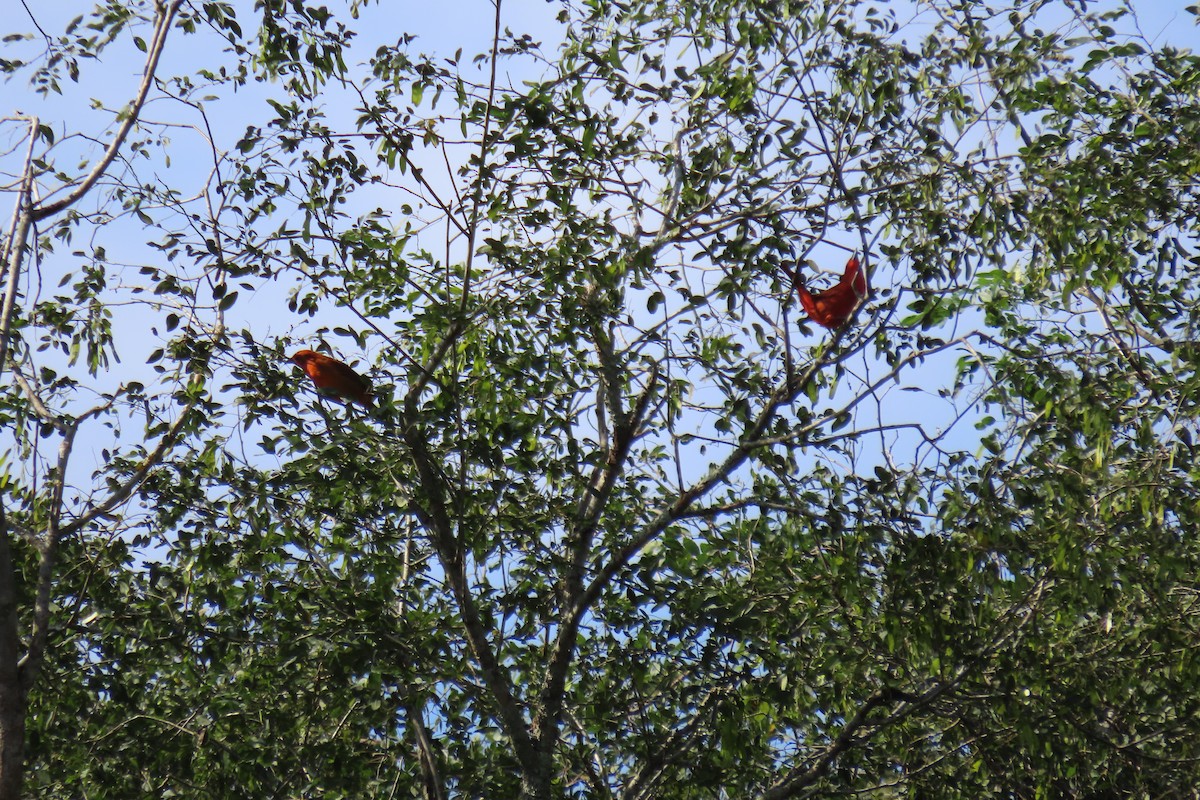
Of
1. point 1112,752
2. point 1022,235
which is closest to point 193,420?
point 1022,235

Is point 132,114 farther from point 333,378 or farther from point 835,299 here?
point 835,299

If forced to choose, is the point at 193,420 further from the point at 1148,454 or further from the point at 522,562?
the point at 1148,454

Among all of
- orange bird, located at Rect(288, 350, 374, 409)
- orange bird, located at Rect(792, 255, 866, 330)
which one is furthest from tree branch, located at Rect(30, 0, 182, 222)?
orange bird, located at Rect(792, 255, 866, 330)

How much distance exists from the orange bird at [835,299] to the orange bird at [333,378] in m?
1.94

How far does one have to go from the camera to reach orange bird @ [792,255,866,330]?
488 cm

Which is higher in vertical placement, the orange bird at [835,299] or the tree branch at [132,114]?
the tree branch at [132,114]

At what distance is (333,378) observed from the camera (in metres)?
5.22

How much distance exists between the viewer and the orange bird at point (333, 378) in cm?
518

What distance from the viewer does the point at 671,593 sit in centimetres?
493

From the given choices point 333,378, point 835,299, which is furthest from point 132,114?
point 835,299

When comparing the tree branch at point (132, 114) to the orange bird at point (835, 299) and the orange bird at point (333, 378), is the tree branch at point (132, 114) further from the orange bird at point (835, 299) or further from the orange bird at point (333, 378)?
the orange bird at point (835, 299)

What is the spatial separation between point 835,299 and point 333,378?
2.22 metres

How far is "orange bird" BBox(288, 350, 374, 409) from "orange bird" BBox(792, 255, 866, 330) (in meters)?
1.94

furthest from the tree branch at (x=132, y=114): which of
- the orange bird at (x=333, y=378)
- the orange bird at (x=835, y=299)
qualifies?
the orange bird at (x=835, y=299)
